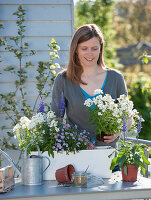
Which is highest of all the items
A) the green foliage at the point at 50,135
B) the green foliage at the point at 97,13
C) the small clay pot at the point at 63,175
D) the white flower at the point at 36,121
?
the green foliage at the point at 97,13

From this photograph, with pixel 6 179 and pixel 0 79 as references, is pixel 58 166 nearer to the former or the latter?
pixel 6 179

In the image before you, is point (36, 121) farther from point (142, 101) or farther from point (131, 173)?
point (142, 101)

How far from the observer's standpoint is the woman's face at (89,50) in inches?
88.4

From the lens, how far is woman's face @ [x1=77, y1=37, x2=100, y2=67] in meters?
2.24

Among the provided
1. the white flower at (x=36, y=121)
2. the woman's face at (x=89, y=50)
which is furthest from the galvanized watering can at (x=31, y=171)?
the woman's face at (x=89, y=50)

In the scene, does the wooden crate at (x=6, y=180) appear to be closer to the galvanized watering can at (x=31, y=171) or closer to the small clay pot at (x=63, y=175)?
the galvanized watering can at (x=31, y=171)

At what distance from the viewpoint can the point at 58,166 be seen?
74.2 inches

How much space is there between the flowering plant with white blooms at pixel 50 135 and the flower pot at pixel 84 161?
0.03 meters

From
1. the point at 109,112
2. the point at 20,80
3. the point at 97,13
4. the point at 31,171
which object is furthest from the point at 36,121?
the point at 97,13

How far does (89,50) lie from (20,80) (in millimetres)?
1446

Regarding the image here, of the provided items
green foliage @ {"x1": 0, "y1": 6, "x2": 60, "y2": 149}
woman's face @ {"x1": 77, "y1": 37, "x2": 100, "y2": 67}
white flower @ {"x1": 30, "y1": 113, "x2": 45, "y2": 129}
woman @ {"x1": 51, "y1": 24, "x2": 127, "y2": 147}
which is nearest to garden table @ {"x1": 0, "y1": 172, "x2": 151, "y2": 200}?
Answer: white flower @ {"x1": 30, "y1": 113, "x2": 45, "y2": 129}

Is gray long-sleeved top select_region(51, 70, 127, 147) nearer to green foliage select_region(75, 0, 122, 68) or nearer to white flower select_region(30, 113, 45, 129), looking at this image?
white flower select_region(30, 113, 45, 129)

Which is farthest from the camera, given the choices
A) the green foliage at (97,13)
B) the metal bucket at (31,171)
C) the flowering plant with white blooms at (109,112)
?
the green foliage at (97,13)

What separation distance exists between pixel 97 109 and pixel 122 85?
0.51 m
